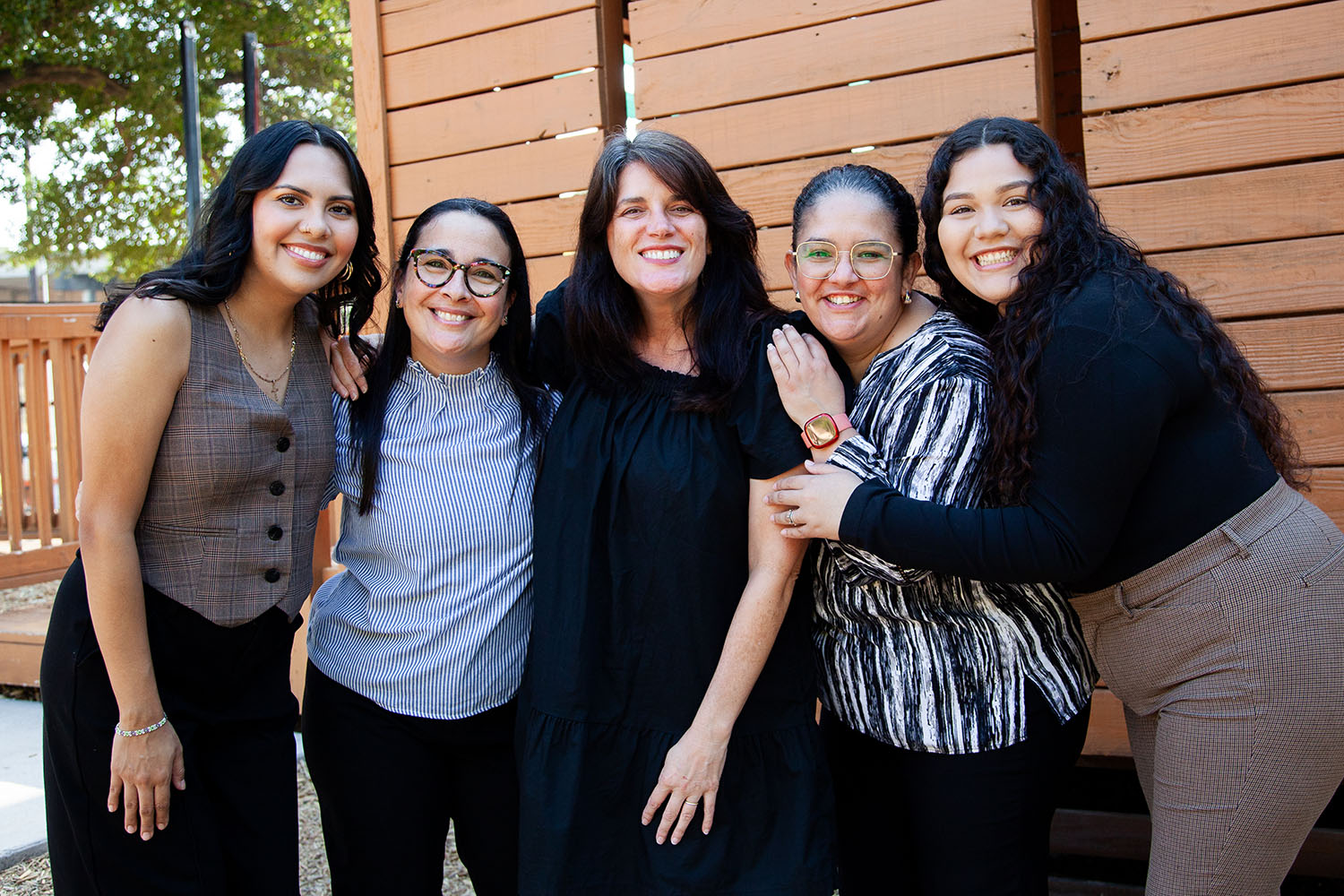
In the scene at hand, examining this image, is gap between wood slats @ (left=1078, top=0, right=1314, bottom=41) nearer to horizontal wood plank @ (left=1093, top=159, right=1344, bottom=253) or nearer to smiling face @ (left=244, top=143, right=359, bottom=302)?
horizontal wood plank @ (left=1093, top=159, right=1344, bottom=253)

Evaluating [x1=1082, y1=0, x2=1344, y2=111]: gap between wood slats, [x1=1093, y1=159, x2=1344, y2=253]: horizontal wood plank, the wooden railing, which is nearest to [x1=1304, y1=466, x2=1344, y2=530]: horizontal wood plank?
[x1=1093, y1=159, x2=1344, y2=253]: horizontal wood plank

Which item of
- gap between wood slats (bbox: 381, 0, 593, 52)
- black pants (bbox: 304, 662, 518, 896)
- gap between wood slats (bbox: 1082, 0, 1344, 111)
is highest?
gap between wood slats (bbox: 381, 0, 593, 52)

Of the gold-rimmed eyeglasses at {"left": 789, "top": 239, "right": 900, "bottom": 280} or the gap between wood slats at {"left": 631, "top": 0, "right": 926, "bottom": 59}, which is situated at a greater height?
the gap between wood slats at {"left": 631, "top": 0, "right": 926, "bottom": 59}

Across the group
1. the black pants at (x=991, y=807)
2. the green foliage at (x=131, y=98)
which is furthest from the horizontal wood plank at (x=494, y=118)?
the green foliage at (x=131, y=98)

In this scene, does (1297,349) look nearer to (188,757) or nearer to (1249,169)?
(1249,169)

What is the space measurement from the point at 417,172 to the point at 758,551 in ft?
9.04

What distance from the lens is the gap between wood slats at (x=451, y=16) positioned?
394 cm

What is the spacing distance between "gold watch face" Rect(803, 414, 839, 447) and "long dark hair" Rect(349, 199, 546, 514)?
71cm

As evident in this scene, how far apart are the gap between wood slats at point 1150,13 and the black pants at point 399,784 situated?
8.43 ft

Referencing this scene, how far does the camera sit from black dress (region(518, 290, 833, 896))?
2020 millimetres

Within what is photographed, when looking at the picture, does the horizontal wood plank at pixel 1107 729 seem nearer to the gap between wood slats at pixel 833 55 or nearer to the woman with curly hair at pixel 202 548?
the gap between wood slats at pixel 833 55

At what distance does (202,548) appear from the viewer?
2104mm

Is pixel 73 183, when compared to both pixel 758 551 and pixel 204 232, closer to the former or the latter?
pixel 204 232

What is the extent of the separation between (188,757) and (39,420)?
511 centimetres
